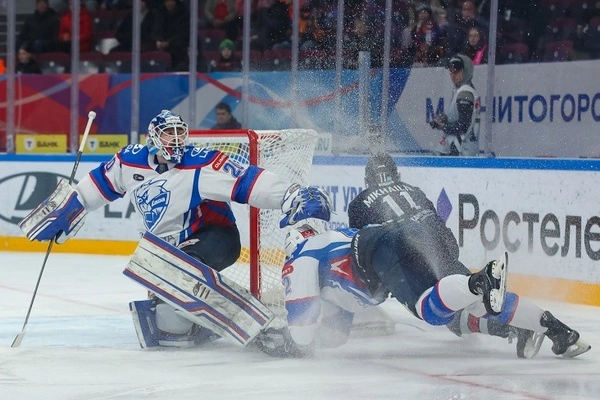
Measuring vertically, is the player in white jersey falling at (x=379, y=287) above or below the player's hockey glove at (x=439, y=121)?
below

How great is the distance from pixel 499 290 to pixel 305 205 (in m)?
0.89

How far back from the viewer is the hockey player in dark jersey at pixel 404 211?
172 inches

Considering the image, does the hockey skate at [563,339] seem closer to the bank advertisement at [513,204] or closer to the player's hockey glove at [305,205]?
the player's hockey glove at [305,205]

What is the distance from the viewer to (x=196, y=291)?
15.0 ft

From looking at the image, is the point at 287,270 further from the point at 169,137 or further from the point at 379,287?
the point at 169,137

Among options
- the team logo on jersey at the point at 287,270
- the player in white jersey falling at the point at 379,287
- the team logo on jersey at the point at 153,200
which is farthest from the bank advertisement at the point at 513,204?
the team logo on jersey at the point at 153,200

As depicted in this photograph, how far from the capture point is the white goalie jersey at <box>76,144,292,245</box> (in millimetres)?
4781

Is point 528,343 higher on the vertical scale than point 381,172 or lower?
lower

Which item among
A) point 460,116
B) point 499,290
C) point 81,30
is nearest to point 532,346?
point 499,290

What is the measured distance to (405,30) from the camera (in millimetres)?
7590

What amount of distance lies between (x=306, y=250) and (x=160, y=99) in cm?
441

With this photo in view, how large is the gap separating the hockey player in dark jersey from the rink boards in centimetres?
164

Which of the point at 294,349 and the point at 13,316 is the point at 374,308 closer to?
the point at 294,349

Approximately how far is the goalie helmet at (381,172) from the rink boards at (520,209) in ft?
6.22
